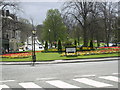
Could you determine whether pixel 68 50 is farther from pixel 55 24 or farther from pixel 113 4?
pixel 55 24

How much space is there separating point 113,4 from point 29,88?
40.7 metres

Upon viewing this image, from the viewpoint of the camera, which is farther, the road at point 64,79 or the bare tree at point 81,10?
the bare tree at point 81,10

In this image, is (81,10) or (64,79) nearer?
(64,79)

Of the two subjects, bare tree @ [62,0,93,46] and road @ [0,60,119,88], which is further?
bare tree @ [62,0,93,46]

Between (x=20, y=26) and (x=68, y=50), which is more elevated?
(x=20, y=26)

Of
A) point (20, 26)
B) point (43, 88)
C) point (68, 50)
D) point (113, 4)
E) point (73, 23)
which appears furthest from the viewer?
point (113, 4)

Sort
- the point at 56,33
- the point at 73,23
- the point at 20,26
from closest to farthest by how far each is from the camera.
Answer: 1. the point at 73,23
2. the point at 20,26
3. the point at 56,33

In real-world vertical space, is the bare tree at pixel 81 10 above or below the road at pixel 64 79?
above

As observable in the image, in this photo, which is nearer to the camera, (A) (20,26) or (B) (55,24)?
(A) (20,26)

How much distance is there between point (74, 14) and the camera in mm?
39656

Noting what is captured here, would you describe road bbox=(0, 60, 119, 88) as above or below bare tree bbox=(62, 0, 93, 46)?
below

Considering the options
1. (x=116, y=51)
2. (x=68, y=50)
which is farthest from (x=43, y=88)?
(x=116, y=51)

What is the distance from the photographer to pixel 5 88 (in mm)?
9570

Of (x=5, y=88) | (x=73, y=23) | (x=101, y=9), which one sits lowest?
(x=5, y=88)
